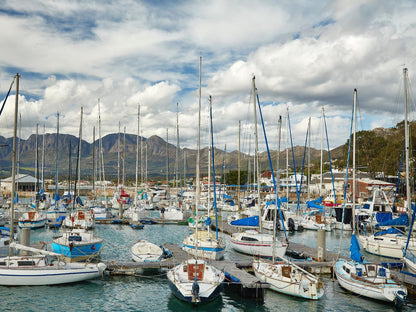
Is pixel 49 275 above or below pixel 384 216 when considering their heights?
below

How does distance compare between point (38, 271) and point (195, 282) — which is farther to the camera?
point (38, 271)

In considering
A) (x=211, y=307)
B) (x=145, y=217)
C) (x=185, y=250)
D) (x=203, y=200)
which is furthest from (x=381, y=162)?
(x=211, y=307)

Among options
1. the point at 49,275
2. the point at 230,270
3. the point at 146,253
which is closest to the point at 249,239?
the point at 230,270

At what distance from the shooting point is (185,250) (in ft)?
117

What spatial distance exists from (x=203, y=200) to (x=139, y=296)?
60540 mm

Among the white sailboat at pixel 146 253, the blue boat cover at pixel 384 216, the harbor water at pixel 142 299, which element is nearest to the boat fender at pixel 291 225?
the blue boat cover at pixel 384 216

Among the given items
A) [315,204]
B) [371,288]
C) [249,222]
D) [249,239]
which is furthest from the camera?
[315,204]

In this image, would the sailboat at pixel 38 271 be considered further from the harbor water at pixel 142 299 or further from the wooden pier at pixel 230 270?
the wooden pier at pixel 230 270

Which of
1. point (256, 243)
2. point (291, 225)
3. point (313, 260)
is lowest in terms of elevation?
point (313, 260)

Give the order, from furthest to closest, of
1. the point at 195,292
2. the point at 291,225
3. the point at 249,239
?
the point at 291,225 → the point at 249,239 → the point at 195,292

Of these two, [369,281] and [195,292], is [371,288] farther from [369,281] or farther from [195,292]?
[195,292]

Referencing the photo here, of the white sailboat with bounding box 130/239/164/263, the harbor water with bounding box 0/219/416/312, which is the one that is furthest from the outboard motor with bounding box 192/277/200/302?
the white sailboat with bounding box 130/239/164/263

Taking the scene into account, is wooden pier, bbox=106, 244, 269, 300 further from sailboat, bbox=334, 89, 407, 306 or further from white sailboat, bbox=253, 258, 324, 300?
sailboat, bbox=334, 89, 407, 306

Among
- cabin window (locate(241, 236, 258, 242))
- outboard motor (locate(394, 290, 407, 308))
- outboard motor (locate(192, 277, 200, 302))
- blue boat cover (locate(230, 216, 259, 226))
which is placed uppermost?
blue boat cover (locate(230, 216, 259, 226))
